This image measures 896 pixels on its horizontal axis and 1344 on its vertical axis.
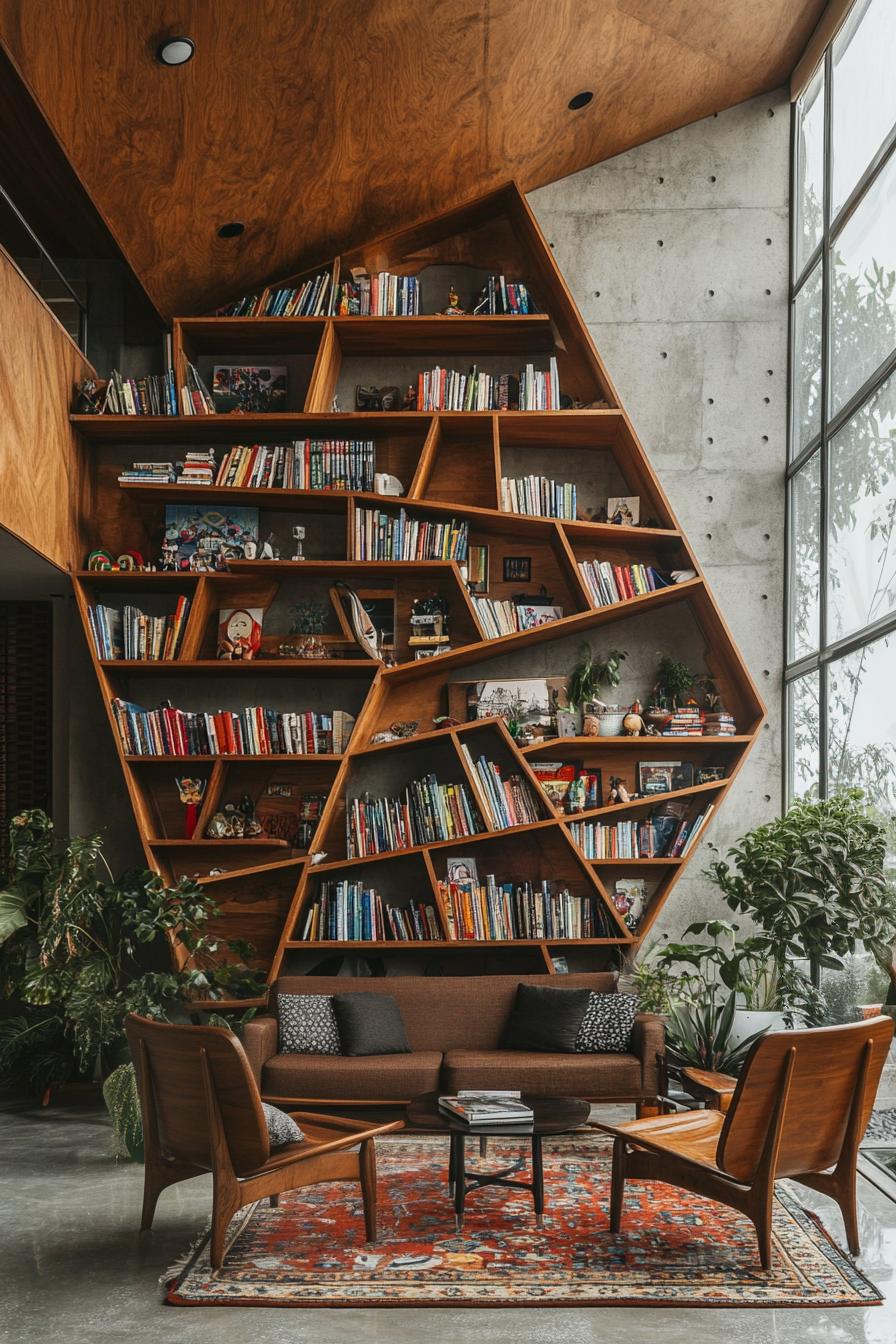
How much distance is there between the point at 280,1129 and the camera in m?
3.70

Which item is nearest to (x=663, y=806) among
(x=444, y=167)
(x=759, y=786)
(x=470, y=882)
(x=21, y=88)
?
(x=759, y=786)

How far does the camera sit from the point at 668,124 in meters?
6.58

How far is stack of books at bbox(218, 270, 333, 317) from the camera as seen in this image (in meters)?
6.27

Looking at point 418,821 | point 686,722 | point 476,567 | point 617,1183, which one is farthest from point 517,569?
point 617,1183

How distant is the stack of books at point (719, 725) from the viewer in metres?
6.14

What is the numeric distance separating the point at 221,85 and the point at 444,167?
4.87ft

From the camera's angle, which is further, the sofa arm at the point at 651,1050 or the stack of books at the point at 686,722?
the stack of books at the point at 686,722

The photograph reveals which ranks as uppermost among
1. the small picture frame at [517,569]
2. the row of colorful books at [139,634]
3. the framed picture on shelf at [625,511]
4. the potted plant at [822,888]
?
the framed picture on shelf at [625,511]

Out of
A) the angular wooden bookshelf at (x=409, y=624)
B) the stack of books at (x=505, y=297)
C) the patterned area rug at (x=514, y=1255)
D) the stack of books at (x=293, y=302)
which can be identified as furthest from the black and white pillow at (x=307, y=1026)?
the stack of books at (x=505, y=297)

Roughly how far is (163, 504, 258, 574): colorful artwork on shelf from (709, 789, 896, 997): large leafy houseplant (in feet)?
10.2

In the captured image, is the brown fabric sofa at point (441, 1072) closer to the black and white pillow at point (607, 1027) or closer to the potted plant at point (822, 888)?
the black and white pillow at point (607, 1027)

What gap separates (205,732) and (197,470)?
1.40 metres

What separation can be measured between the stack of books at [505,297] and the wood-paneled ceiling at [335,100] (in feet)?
1.83

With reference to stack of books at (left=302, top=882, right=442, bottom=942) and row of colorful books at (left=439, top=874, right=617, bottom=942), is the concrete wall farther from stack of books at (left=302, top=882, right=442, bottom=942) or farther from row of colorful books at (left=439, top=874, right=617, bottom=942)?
stack of books at (left=302, top=882, right=442, bottom=942)
